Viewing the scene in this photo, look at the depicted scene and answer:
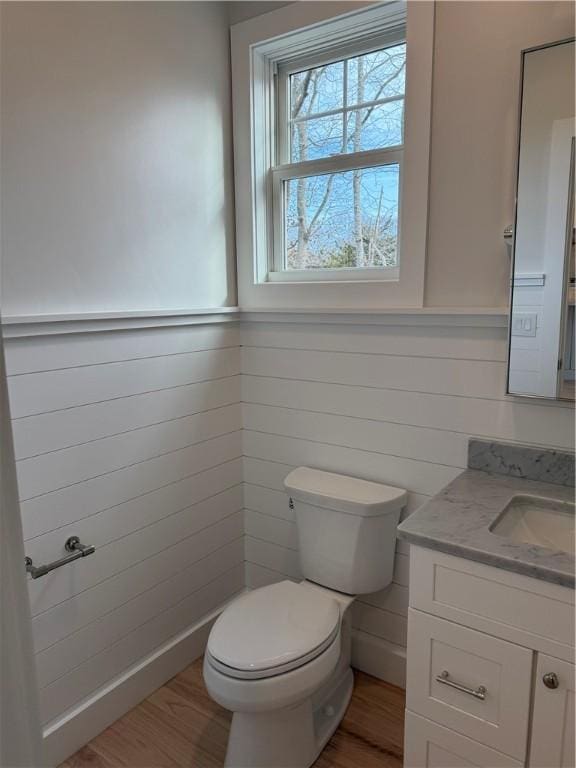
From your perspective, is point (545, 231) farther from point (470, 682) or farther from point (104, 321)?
point (104, 321)

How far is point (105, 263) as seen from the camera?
1579 millimetres

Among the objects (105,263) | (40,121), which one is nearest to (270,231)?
(105,263)

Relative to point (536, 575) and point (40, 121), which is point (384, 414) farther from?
point (40, 121)

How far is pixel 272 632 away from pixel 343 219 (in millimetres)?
1423

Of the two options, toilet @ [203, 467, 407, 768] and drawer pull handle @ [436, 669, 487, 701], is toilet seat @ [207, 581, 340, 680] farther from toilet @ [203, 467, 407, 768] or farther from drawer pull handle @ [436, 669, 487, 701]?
drawer pull handle @ [436, 669, 487, 701]

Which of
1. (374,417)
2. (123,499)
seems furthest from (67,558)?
(374,417)

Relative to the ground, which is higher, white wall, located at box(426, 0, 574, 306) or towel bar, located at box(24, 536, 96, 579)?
white wall, located at box(426, 0, 574, 306)

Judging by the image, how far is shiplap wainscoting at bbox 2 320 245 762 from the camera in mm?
1478

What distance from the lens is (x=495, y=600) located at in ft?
3.68

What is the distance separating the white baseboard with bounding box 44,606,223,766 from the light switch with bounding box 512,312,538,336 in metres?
1.58

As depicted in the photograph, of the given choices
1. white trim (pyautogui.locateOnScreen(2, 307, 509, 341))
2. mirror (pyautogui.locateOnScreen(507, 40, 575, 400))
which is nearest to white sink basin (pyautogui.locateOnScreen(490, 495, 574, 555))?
mirror (pyautogui.locateOnScreen(507, 40, 575, 400))

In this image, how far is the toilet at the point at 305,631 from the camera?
4.54 ft

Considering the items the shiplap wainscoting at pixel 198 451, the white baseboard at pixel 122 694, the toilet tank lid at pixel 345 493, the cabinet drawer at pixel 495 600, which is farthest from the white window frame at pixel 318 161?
the white baseboard at pixel 122 694

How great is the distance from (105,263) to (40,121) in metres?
0.40
